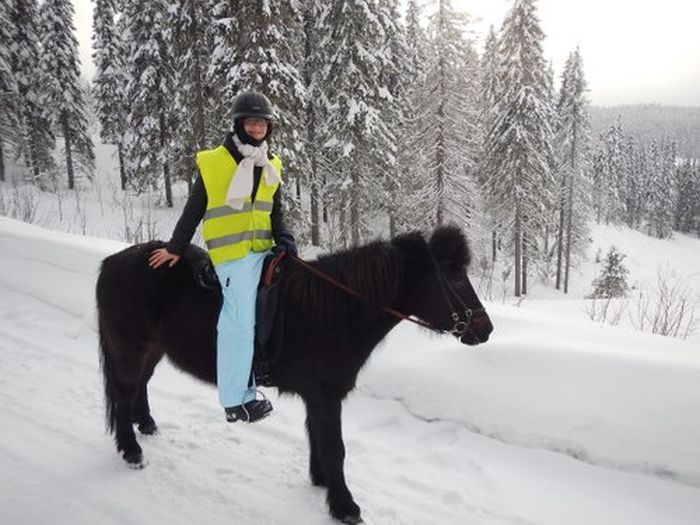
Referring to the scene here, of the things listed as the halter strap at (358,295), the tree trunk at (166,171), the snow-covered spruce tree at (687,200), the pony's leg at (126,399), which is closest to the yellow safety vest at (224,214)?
the halter strap at (358,295)

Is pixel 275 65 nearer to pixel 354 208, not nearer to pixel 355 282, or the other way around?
pixel 354 208

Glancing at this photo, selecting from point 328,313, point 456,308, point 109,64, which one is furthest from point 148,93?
point 456,308

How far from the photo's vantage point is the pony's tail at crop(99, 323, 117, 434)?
4242 millimetres

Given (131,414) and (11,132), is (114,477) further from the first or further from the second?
(11,132)

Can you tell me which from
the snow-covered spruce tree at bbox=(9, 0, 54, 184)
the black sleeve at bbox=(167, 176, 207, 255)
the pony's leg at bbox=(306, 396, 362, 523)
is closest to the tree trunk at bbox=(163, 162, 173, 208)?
the snow-covered spruce tree at bbox=(9, 0, 54, 184)

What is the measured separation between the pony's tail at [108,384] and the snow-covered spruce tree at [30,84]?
36.0 m

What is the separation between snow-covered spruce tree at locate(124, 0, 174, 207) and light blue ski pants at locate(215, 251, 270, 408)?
26.7 m

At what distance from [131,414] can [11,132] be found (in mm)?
42809

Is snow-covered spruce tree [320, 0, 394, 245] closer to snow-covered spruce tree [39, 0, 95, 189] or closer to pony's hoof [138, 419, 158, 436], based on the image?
pony's hoof [138, 419, 158, 436]

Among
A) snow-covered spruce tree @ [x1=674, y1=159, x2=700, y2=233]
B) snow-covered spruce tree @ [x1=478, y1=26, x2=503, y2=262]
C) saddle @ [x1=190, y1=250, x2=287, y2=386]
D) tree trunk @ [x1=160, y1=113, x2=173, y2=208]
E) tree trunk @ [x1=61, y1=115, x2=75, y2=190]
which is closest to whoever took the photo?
Answer: saddle @ [x1=190, y1=250, x2=287, y2=386]

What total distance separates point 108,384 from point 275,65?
14.9m

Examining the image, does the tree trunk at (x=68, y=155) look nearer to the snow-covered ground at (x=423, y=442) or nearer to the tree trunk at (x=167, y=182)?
the tree trunk at (x=167, y=182)

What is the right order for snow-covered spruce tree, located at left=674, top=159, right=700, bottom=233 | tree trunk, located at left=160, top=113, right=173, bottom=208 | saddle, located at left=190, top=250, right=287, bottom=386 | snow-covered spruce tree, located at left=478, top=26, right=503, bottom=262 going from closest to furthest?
saddle, located at left=190, top=250, right=287, bottom=386, tree trunk, located at left=160, top=113, right=173, bottom=208, snow-covered spruce tree, located at left=478, top=26, right=503, bottom=262, snow-covered spruce tree, located at left=674, top=159, right=700, bottom=233

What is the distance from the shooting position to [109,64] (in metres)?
35.3
